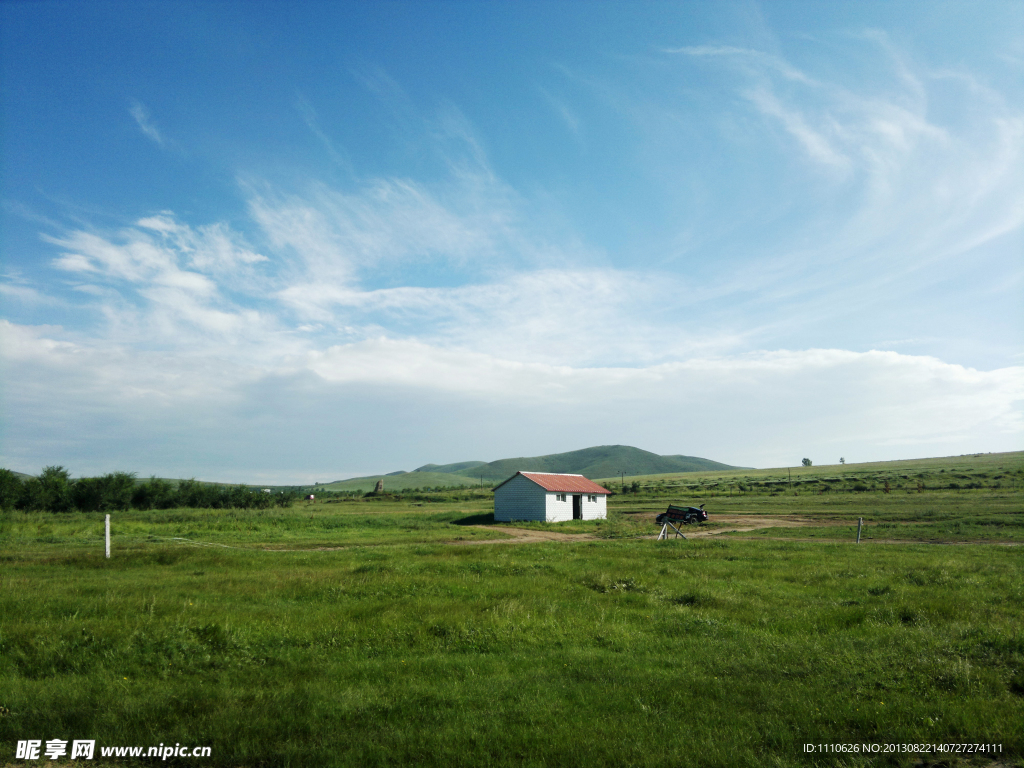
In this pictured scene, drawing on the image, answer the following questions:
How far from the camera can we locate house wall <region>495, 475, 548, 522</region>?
174ft

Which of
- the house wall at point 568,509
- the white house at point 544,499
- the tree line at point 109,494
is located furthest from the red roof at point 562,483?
the tree line at point 109,494

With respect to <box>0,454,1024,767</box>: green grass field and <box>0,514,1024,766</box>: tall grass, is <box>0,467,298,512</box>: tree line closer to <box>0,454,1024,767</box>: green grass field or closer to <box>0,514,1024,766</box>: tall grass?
<box>0,454,1024,767</box>: green grass field

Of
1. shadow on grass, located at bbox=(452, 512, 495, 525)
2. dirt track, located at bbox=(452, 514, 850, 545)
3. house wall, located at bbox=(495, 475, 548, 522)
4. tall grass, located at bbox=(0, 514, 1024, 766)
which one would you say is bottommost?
shadow on grass, located at bbox=(452, 512, 495, 525)

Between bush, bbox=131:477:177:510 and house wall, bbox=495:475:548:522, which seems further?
bush, bbox=131:477:177:510

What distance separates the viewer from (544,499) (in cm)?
5269

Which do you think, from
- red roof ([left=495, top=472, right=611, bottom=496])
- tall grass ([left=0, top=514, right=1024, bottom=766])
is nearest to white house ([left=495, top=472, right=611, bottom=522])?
red roof ([left=495, top=472, right=611, bottom=496])

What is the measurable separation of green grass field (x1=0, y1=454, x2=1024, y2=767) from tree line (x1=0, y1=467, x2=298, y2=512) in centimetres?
4624

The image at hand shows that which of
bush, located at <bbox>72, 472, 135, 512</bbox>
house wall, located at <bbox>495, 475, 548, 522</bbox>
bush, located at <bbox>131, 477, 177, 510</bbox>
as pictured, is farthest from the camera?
bush, located at <bbox>131, 477, 177, 510</bbox>

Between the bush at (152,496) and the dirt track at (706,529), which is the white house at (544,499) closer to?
the dirt track at (706,529)

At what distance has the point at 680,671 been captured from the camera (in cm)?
905

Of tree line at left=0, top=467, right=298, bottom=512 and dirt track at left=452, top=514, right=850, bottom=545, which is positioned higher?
tree line at left=0, top=467, right=298, bottom=512

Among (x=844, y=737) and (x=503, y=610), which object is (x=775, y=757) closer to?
(x=844, y=737)

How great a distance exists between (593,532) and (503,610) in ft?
104

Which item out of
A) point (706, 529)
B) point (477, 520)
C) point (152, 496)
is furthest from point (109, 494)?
point (706, 529)
